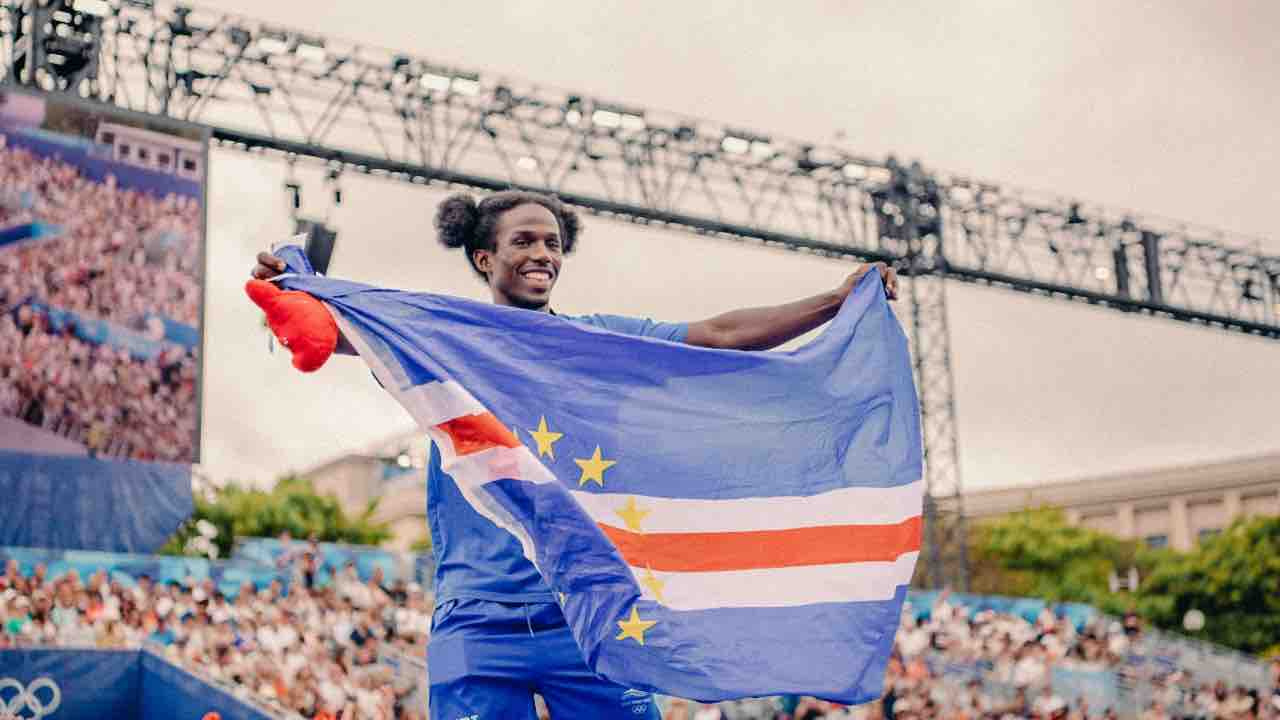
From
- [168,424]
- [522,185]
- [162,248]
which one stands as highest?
[522,185]

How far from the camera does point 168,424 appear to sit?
17.8 m

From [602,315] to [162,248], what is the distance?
1474 cm

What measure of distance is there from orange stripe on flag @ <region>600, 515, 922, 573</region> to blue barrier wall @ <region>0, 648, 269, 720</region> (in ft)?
30.8

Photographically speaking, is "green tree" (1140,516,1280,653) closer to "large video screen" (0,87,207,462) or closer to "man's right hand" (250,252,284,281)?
"large video screen" (0,87,207,462)

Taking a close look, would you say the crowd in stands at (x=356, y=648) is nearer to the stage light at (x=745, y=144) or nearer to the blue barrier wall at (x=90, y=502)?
the blue barrier wall at (x=90, y=502)

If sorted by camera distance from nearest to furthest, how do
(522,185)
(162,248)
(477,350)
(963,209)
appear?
(477,350) < (162,248) < (522,185) < (963,209)

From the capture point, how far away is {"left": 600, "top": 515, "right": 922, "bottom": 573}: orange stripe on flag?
4.12 m

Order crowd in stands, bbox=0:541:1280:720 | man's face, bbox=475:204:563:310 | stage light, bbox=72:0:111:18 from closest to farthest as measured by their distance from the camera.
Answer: man's face, bbox=475:204:563:310
crowd in stands, bbox=0:541:1280:720
stage light, bbox=72:0:111:18

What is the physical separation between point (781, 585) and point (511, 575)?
0.80 metres

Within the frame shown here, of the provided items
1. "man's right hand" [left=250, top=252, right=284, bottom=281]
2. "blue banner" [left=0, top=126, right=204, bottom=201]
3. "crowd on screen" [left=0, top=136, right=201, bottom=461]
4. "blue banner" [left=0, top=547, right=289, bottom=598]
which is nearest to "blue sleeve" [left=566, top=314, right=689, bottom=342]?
"man's right hand" [left=250, top=252, right=284, bottom=281]

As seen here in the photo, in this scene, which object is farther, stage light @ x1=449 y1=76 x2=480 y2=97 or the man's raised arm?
stage light @ x1=449 y1=76 x2=480 y2=97

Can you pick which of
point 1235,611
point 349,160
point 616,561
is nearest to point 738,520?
point 616,561

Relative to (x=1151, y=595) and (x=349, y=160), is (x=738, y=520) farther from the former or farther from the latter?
(x=1151, y=595)

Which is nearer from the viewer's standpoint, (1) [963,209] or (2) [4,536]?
(2) [4,536]
